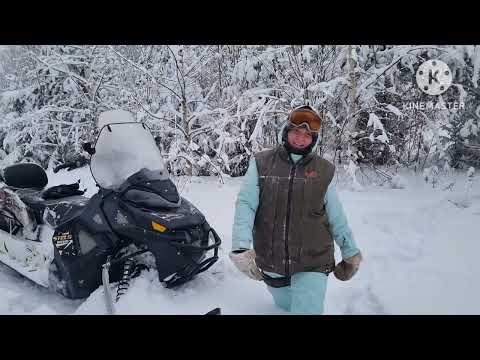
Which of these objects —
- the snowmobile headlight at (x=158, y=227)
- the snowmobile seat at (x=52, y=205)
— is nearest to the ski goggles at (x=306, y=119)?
the snowmobile headlight at (x=158, y=227)

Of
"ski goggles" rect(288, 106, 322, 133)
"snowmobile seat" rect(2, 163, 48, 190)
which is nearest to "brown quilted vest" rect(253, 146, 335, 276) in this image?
"ski goggles" rect(288, 106, 322, 133)

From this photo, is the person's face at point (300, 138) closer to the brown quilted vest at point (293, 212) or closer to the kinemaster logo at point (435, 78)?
the brown quilted vest at point (293, 212)

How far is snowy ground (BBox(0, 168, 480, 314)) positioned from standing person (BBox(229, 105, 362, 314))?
41cm

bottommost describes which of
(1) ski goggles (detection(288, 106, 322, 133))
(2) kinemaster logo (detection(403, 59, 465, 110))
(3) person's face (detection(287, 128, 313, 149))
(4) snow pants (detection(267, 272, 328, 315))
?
(4) snow pants (detection(267, 272, 328, 315))

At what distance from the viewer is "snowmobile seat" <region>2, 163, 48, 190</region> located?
3334 millimetres

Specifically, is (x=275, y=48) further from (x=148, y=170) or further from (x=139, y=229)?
(x=139, y=229)

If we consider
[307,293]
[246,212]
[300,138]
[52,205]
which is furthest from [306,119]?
[52,205]

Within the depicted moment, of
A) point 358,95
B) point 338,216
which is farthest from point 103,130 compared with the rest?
point 358,95

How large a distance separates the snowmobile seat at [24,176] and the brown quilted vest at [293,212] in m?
2.47

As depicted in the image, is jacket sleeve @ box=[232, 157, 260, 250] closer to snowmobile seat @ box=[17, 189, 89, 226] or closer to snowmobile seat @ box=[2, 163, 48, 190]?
snowmobile seat @ box=[17, 189, 89, 226]

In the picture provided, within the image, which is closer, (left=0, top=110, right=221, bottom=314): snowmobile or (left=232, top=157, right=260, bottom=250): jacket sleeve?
(left=232, top=157, right=260, bottom=250): jacket sleeve

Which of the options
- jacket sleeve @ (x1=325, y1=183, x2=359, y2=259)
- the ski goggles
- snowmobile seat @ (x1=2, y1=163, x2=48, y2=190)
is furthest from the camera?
Result: snowmobile seat @ (x1=2, y1=163, x2=48, y2=190)

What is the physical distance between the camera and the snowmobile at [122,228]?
2260 millimetres

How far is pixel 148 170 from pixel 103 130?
450 millimetres
